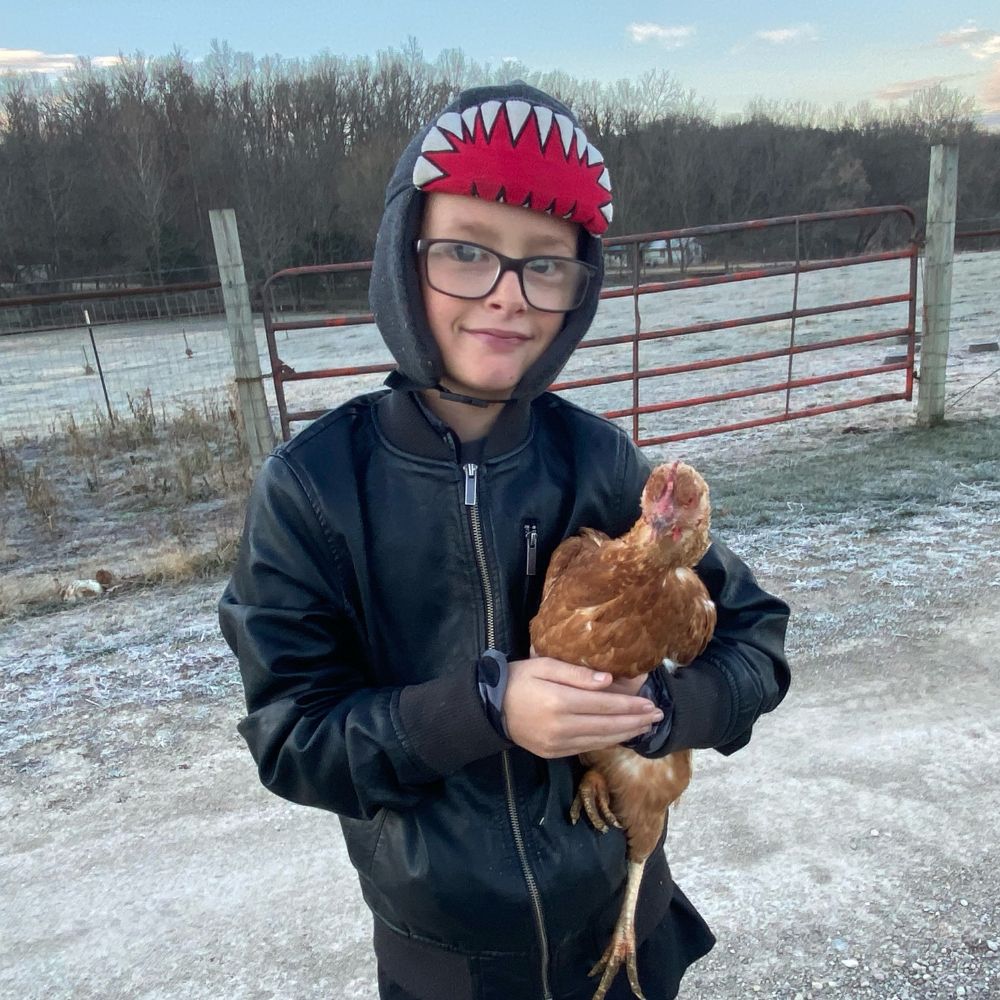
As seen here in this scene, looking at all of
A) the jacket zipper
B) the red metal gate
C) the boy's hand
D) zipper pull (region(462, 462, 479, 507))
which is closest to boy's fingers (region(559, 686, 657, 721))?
the boy's hand

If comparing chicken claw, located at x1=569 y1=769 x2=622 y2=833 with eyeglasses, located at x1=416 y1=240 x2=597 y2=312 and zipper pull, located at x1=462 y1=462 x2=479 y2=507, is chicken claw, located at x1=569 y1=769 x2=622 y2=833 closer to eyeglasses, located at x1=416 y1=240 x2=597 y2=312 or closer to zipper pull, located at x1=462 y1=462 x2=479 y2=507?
zipper pull, located at x1=462 y1=462 x2=479 y2=507

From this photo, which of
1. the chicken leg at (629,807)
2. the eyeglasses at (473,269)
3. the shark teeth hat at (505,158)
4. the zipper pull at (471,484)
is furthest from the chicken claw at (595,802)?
the shark teeth hat at (505,158)

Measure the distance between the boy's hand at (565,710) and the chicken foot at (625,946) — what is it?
0.46 m

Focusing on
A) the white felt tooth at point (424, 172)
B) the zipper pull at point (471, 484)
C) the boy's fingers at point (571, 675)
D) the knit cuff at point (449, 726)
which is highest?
the white felt tooth at point (424, 172)

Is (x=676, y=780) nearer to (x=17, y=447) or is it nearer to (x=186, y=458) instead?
(x=186, y=458)

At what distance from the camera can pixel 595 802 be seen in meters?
1.46

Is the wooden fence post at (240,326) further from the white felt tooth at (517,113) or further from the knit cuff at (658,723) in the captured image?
the knit cuff at (658,723)

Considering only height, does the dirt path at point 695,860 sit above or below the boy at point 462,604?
below

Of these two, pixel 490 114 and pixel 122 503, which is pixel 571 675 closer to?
pixel 490 114

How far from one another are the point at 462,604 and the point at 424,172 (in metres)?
0.67

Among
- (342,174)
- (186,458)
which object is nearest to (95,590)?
(186,458)

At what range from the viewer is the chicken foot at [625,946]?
4.97 feet

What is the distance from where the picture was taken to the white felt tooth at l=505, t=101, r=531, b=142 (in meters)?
1.31

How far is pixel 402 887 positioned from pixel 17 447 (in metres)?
8.93
